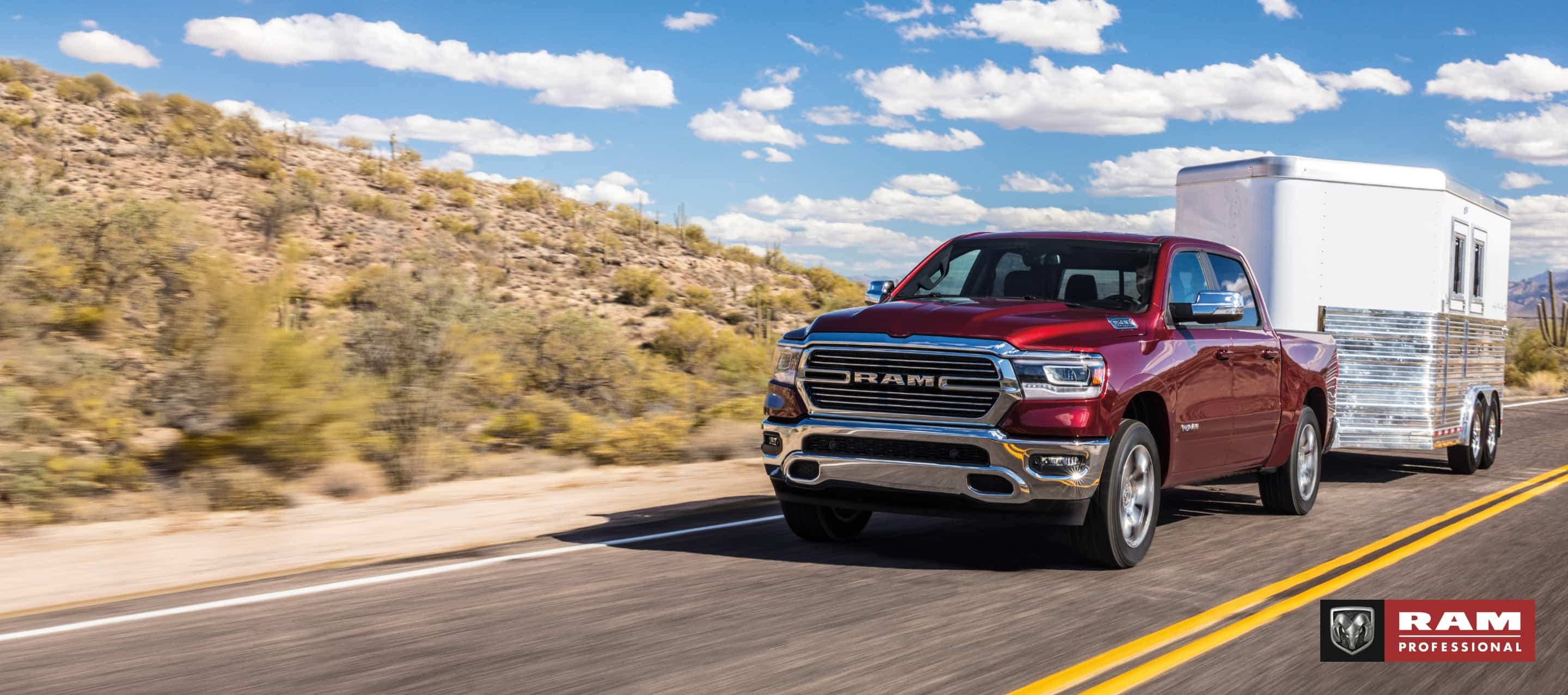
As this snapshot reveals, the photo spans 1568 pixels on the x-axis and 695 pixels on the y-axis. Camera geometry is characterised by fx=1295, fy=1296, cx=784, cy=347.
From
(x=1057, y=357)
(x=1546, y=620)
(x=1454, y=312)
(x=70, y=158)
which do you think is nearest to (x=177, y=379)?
(x=1057, y=357)

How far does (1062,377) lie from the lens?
735 centimetres

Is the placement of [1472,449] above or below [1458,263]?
below

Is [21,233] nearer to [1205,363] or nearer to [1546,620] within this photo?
[1205,363]

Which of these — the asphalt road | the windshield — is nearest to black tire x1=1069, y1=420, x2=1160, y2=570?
the asphalt road

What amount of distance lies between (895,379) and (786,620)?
1.79 metres

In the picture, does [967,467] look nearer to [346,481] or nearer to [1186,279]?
[1186,279]

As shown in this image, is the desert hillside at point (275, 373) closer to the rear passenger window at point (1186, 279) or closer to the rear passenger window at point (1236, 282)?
the rear passenger window at point (1236, 282)

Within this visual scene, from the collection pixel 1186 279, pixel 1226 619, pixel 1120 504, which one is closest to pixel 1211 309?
pixel 1186 279

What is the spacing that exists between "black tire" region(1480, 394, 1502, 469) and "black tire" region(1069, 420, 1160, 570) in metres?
8.42

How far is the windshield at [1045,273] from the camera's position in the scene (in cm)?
878

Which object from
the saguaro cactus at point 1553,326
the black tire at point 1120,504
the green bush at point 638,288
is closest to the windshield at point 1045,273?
the black tire at point 1120,504

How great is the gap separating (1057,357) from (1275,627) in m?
1.85

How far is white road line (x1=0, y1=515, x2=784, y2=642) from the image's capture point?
6.05 m

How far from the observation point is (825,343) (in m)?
7.83
